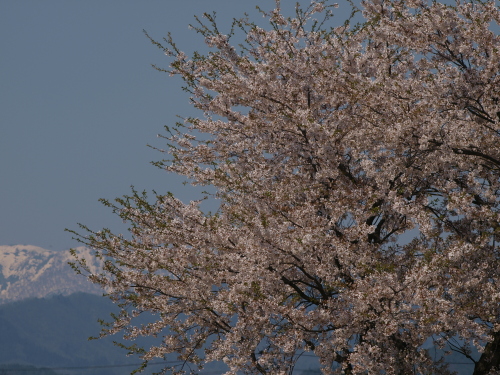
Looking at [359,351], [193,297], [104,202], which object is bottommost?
[359,351]

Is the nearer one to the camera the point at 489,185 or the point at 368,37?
the point at 489,185

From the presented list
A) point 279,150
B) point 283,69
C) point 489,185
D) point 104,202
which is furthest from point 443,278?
point 104,202

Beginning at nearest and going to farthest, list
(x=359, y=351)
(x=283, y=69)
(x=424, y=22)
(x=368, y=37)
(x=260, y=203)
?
(x=359, y=351) < (x=424, y=22) < (x=260, y=203) < (x=283, y=69) < (x=368, y=37)

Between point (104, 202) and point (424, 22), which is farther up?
point (424, 22)

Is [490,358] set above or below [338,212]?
below

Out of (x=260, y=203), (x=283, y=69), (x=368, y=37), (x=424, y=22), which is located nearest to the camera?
(x=424, y=22)

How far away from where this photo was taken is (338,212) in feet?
40.5

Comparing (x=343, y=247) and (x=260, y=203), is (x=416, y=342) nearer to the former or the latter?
(x=343, y=247)

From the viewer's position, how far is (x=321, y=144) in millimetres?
12758

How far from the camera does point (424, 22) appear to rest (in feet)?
39.4

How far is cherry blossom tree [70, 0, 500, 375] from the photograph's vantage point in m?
11.4

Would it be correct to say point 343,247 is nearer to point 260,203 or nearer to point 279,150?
point 260,203

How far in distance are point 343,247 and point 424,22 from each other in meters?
5.04

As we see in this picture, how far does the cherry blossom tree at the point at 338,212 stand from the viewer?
11383 millimetres
